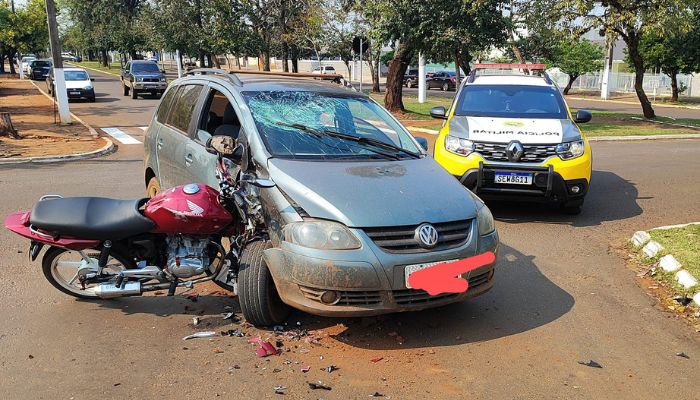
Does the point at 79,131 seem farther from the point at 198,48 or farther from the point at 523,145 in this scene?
the point at 198,48

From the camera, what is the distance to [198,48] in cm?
→ 4044

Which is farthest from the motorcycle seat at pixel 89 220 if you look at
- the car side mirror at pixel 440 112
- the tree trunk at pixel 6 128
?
the tree trunk at pixel 6 128

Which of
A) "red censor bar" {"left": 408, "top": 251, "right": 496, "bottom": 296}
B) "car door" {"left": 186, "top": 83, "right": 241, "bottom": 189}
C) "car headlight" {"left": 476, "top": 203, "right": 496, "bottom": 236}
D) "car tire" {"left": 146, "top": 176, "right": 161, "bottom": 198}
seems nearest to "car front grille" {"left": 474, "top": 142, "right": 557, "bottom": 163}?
"car headlight" {"left": 476, "top": 203, "right": 496, "bottom": 236}

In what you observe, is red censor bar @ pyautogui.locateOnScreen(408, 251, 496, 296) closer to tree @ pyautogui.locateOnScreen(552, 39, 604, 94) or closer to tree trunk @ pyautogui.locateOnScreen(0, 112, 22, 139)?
tree trunk @ pyautogui.locateOnScreen(0, 112, 22, 139)

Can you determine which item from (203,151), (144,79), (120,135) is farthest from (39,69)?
(203,151)

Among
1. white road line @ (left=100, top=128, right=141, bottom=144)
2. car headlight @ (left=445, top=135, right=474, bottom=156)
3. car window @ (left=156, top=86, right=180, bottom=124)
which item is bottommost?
white road line @ (left=100, top=128, right=141, bottom=144)

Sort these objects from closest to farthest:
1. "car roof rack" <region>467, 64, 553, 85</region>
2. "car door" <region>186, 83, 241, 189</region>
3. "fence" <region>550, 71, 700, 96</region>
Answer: "car door" <region>186, 83, 241, 189</region> → "car roof rack" <region>467, 64, 553, 85</region> → "fence" <region>550, 71, 700, 96</region>

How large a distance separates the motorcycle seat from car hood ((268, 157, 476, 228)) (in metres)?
1.05

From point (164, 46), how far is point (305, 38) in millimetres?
12625

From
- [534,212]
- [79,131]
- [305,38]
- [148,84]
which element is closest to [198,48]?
[305,38]

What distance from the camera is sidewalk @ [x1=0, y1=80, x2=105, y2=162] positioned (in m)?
12.6

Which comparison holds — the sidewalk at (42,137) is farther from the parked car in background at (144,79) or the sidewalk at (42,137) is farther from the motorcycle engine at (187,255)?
the motorcycle engine at (187,255)

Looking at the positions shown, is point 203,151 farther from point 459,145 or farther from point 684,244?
point 684,244

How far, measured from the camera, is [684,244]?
607 centimetres
